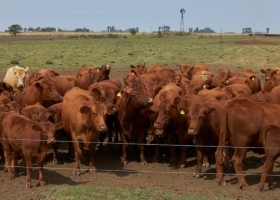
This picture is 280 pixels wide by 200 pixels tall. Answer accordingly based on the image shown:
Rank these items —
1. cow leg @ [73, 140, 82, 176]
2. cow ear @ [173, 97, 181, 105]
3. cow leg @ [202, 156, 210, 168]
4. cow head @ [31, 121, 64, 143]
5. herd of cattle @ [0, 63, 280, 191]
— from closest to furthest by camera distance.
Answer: cow head @ [31, 121, 64, 143] → herd of cattle @ [0, 63, 280, 191] → cow leg @ [73, 140, 82, 176] → cow ear @ [173, 97, 181, 105] → cow leg @ [202, 156, 210, 168]

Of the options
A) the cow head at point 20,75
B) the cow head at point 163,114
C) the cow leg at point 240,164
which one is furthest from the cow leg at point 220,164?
the cow head at point 20,75

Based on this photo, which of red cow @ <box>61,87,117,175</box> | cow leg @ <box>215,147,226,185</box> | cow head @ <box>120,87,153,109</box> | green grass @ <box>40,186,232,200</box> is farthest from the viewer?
cow head @ <box>120,87,153,109</box>

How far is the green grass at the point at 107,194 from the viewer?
297 inches

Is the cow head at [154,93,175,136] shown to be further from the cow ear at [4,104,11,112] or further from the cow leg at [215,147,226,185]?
the cow ear at [4,104,11,112]

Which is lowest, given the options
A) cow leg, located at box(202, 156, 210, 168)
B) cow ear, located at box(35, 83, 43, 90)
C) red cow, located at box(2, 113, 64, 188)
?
cow leg, located at box(202, 156, 210, 168)

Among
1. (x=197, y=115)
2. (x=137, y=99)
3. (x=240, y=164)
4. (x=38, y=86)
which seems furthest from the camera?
(x=38, y=86)

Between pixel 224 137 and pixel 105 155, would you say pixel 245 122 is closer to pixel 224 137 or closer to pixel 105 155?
pixel 224 137

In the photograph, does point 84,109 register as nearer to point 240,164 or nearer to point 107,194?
point 107,194

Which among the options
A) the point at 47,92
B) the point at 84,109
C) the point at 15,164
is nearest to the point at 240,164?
the point at 84,109

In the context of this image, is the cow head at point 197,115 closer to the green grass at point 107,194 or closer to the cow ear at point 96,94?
the green grass at point 107,194

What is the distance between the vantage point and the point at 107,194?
7.73 meters

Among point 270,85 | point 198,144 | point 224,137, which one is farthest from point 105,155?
point 270,85

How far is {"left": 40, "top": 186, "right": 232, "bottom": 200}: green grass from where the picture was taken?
7539 millimetres

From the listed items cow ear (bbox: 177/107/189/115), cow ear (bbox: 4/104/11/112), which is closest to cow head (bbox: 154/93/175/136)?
cow ear (bbox: 177/107/189/115)
